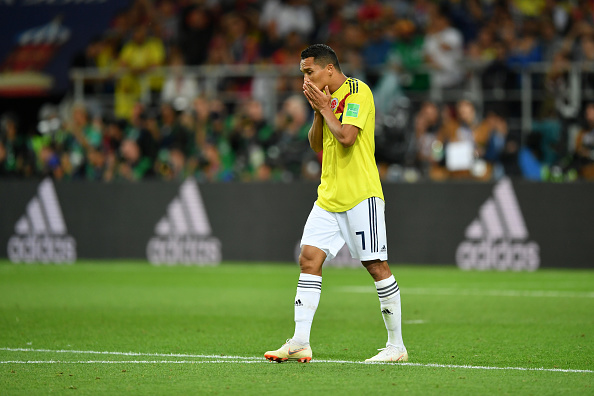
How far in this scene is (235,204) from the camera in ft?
58.5

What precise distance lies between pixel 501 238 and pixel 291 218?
3438 millimetres

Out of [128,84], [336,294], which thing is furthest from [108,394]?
[128,84]

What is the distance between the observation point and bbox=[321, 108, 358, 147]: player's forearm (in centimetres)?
755

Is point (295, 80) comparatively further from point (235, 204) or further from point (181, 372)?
point (181, 372)

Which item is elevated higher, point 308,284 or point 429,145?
point 429,145

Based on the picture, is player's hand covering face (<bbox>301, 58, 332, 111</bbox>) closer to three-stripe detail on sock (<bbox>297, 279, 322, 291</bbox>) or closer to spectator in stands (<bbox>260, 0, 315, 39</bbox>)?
three-stripe detail on sock (<bbox>297, 279, 322, 291</bbox>)

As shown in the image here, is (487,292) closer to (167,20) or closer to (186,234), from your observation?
(186,234)

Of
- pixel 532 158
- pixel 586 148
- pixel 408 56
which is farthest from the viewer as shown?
pixel 408 56

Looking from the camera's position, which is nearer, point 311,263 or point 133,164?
point 311,263

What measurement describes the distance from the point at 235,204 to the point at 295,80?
3373mm

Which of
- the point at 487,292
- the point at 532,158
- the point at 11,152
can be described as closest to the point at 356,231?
the point at 487,292

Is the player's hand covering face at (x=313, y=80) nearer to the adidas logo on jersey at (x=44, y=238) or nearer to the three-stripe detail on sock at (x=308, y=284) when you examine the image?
the three-stripe detail on sock at (x=308, y=284)

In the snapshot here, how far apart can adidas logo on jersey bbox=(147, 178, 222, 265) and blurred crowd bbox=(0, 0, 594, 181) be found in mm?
781

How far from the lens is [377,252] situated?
769cm
